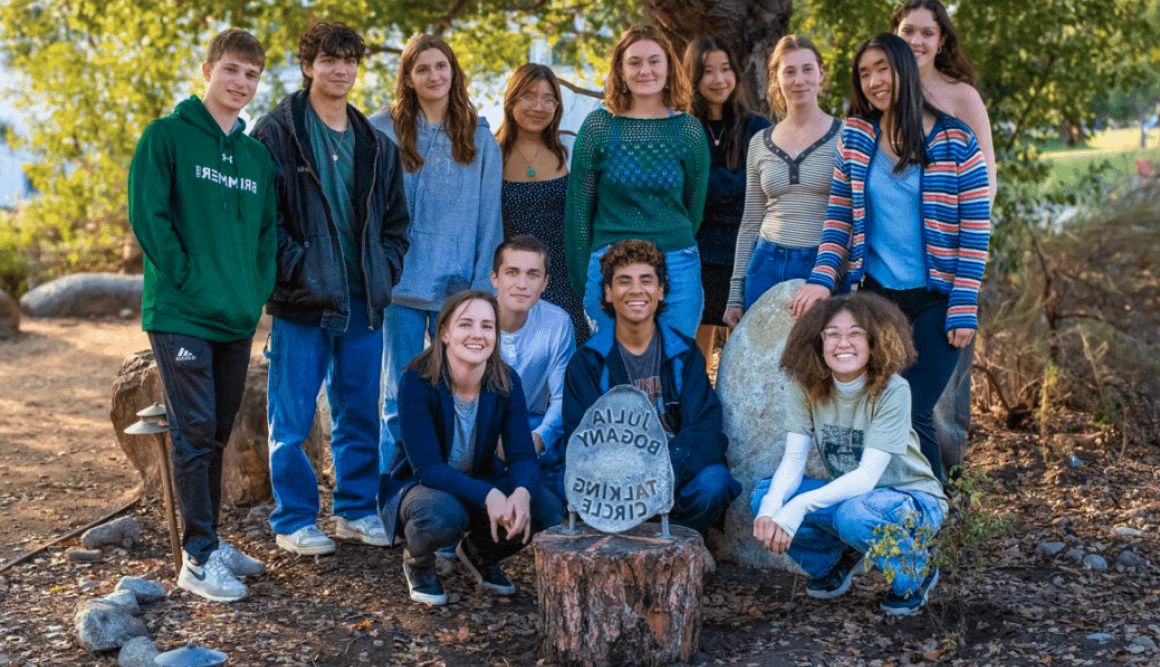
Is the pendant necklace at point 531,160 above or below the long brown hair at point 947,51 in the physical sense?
below

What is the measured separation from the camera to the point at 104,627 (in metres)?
3.59

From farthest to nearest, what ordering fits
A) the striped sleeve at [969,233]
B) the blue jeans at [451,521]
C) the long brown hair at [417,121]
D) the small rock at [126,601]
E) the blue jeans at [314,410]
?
the long brown hair at [417,121] < the blue jeans at [314,410] < the striped sleeve at [969,233] < the blue jeans at [451,521] < the small rock at [126,601]

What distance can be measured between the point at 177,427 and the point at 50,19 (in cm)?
709

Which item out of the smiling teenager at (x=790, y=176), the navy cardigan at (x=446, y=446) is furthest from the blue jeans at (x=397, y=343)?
the smiling teenager at (x=790, y=176)

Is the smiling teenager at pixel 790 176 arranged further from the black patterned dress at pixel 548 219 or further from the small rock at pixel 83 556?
the small rock at pixel 83 556

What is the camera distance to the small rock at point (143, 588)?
155 inches

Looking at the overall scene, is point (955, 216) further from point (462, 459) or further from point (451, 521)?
point (451, 521)

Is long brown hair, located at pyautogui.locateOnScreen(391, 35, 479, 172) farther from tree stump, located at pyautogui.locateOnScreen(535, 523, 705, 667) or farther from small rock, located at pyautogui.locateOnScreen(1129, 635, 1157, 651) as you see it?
small rock, located at pyautogui.locateOnScreen(1129, 635, 1157, 651)

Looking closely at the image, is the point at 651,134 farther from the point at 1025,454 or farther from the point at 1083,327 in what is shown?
the point at 1083,327

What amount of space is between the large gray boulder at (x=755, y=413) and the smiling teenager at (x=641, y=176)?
0.25 m

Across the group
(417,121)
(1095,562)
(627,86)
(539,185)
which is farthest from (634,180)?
(1095,562)

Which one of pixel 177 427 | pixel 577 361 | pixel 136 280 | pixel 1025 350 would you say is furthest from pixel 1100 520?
pixel 136 280

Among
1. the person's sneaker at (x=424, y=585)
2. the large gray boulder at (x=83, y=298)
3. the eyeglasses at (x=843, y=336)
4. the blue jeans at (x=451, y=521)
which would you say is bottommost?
the person's sneaker at (x=424, y=585)

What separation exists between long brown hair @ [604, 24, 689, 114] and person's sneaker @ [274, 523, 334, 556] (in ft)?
6.57
